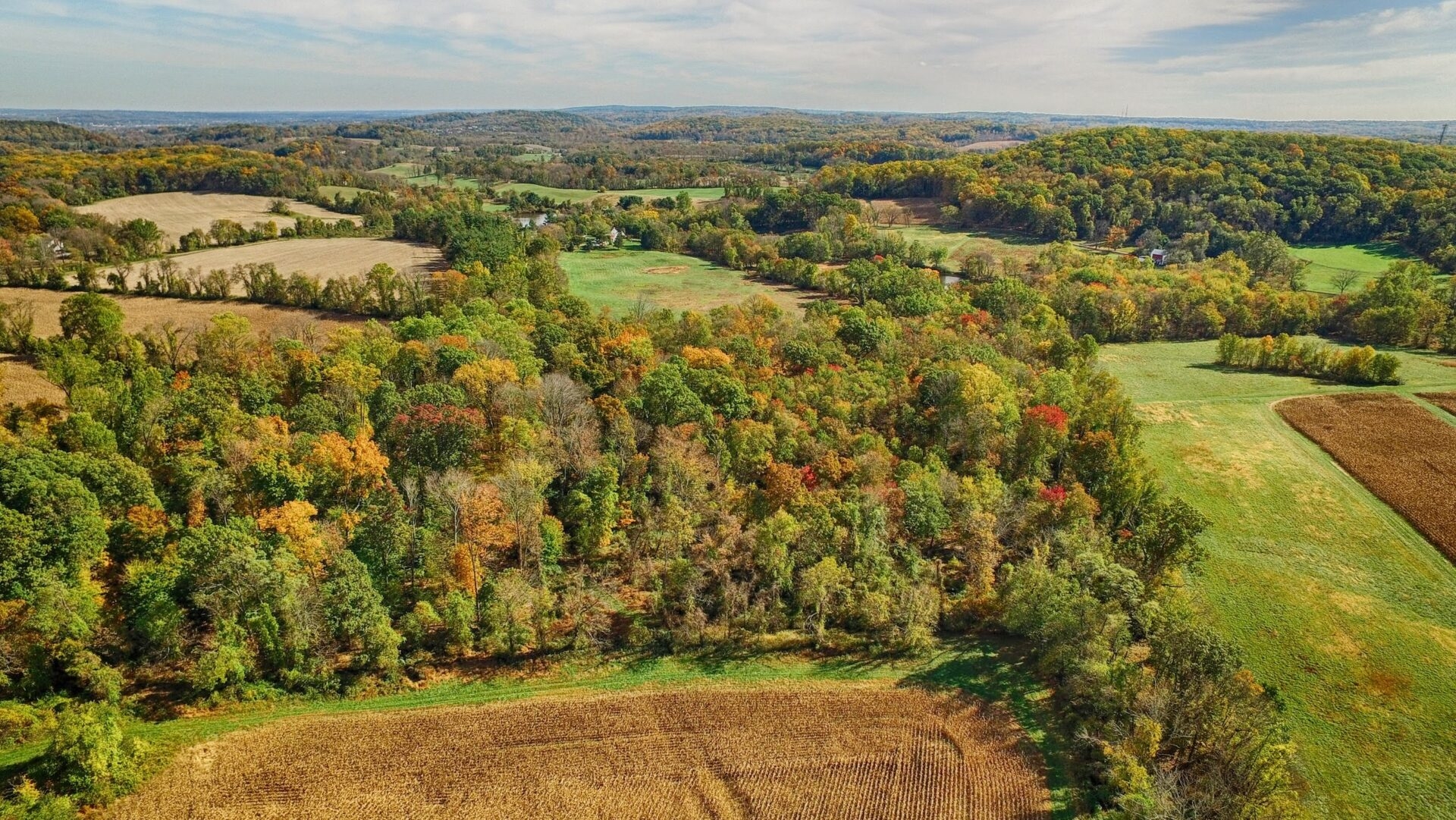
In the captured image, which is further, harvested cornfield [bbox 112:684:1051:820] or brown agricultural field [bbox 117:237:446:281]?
brown agricultural field [bbox 117:237:446:281]

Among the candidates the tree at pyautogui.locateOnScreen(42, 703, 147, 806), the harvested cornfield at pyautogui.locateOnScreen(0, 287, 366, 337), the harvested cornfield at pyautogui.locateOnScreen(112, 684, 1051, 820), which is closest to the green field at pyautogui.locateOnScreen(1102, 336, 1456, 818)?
the harvested cornfield at pyautogui.locateOnScreen(112, 684, 1051, 820)

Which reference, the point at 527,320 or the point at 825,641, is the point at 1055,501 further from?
the point at 527,320

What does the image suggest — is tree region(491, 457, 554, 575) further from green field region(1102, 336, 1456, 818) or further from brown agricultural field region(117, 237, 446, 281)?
brown agricultural field region(117, 237, 446, 281)

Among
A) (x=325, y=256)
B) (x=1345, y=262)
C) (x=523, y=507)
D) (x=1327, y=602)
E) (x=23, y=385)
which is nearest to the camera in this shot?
(x=523, y=507)

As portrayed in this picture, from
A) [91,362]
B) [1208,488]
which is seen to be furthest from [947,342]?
[91,362]

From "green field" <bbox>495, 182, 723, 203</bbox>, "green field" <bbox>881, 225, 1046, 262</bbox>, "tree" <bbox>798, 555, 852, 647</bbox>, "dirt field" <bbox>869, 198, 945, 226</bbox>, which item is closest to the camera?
"tree" <bbox>798, 555, 852, 647</bbox>

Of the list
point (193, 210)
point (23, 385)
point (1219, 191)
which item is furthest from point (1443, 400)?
point (193, 210)

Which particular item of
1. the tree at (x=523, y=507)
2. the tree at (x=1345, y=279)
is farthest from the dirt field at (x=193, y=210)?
the tree at (x=1345, y=279)

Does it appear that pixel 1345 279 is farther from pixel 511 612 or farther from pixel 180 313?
pixel 180 313
